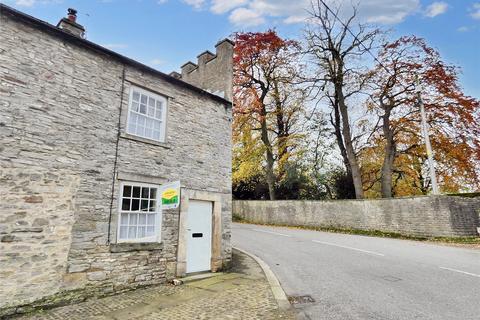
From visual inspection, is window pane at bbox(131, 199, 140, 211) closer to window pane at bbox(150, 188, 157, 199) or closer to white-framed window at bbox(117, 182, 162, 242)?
white-framed window at bbox(117, 182, 162, 242)

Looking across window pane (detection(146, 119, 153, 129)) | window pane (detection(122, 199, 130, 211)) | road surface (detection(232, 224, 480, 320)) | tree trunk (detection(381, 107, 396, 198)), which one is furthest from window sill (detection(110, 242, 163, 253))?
tree trunk (detection(381, 107, 396, 198))

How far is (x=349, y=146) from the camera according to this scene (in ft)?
70.2

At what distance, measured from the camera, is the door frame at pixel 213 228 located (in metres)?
8.81

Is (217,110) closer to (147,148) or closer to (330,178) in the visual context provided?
(147,148)

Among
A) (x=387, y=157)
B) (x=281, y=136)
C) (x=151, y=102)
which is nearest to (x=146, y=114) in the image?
(x=151, y=102)

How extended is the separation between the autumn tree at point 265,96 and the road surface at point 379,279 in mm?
13500

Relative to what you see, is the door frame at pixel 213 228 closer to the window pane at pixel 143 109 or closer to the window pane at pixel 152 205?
the window pane at pixel 152 205

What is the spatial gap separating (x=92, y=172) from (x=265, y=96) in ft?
69.1

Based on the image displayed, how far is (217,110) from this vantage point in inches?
424

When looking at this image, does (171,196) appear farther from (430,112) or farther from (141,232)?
(430,112)

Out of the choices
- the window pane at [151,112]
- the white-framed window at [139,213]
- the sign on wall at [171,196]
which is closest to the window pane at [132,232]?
the white-framed window at [139,213]

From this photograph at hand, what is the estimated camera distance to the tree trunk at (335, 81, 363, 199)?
68.9 feet

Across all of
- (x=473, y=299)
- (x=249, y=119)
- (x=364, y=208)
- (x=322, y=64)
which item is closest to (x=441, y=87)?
(x=322, y=64)

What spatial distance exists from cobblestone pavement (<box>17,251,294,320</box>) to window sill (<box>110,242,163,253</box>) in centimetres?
101
